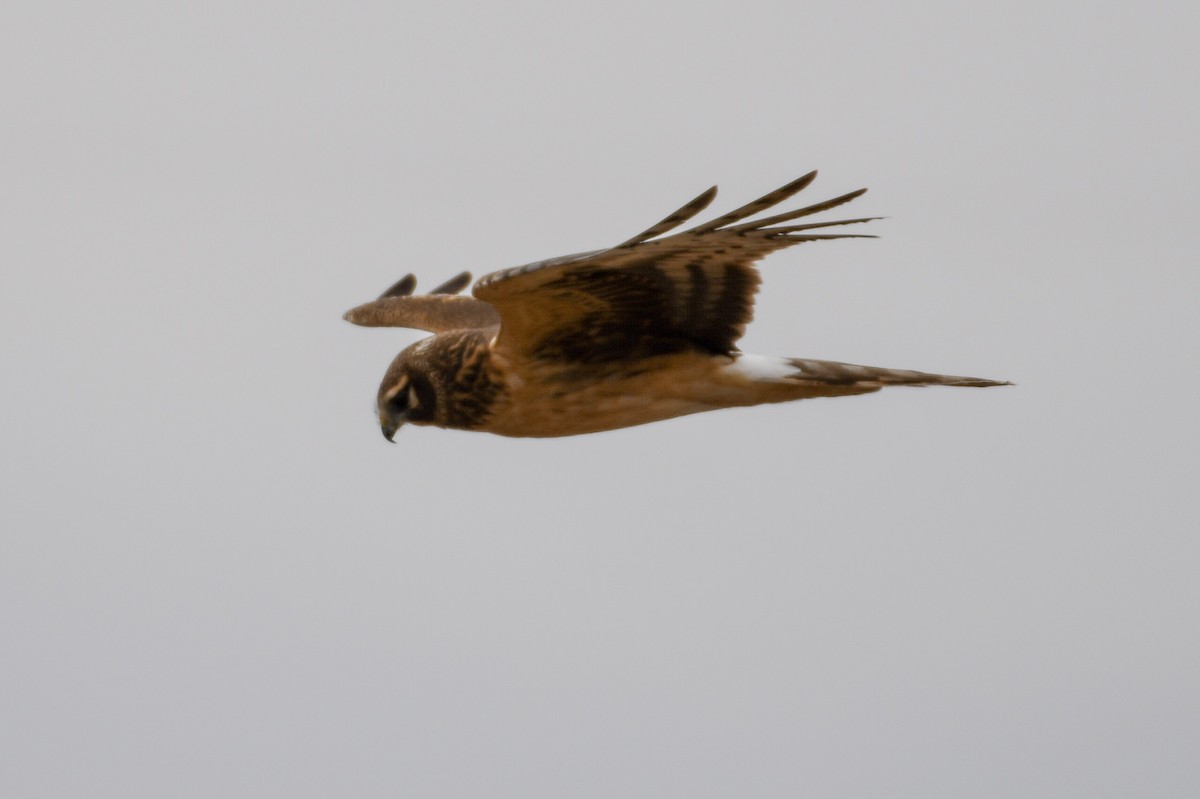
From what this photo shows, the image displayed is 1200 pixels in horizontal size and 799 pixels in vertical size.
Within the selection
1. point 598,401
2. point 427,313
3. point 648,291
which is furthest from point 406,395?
point 427,313

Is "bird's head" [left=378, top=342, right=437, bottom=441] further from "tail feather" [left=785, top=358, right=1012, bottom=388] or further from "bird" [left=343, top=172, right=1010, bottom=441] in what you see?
"tail feather" [left=785, top=358, right=1012, bottom=388]

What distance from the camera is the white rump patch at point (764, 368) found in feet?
18.3

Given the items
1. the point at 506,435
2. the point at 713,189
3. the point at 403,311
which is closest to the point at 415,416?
the point at 506,435

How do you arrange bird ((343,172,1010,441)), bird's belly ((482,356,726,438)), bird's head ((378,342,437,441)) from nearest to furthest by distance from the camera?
bird ((343,172,1010,441)), bird's belly ((482,356,726,438)), bird's head ((378,342,437,441))

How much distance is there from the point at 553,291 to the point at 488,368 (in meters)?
0.53

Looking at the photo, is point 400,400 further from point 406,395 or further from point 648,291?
point 648,291

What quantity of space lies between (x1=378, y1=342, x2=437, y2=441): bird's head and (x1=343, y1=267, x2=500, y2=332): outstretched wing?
2.69ft

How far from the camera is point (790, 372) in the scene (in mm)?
5590

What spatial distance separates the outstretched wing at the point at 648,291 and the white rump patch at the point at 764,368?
0.06m

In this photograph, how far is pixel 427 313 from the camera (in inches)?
276

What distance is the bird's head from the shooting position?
5777mm

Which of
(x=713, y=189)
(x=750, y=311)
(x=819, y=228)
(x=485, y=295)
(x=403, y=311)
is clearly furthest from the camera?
(x=403, y=311)

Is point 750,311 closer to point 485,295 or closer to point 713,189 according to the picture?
point 485,295

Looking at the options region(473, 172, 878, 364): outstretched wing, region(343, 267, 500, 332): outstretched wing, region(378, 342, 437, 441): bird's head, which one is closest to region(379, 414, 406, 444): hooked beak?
region(378, 342, 437, 441): bird's head
